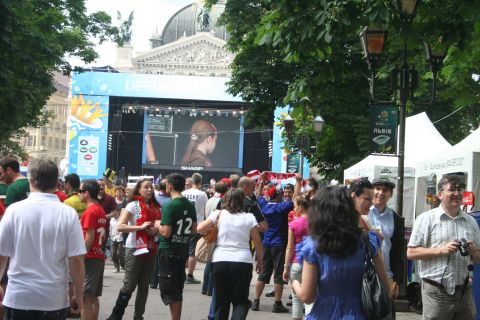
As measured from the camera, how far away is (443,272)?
7023mm

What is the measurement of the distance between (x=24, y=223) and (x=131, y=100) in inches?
2589

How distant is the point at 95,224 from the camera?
29.2 feet

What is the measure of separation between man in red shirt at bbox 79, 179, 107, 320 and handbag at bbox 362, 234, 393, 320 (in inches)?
170

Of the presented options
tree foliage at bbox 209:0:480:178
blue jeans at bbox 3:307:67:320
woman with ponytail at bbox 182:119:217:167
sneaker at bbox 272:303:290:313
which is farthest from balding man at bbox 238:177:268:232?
woman with ponytail at bbox 182:119:217:167

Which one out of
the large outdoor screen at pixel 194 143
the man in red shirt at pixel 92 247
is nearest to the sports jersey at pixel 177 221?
the man in red shirt at pixel 92 247

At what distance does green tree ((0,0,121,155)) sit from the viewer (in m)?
21.1

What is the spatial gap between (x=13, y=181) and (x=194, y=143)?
6242 cm

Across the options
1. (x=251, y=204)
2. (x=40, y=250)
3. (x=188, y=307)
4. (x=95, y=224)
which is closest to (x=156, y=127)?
(x=188, y=307)

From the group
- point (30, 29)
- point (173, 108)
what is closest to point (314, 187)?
point (30, 29)

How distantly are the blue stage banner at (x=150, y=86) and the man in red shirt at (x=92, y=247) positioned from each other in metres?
59.6

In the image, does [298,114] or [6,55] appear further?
[6,55]

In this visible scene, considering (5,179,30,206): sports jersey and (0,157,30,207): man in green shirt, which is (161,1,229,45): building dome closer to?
(0,157,30,207): man in green shirt

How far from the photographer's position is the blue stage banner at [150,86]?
68.9 metres

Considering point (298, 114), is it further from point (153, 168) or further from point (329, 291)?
point (153, 168)
